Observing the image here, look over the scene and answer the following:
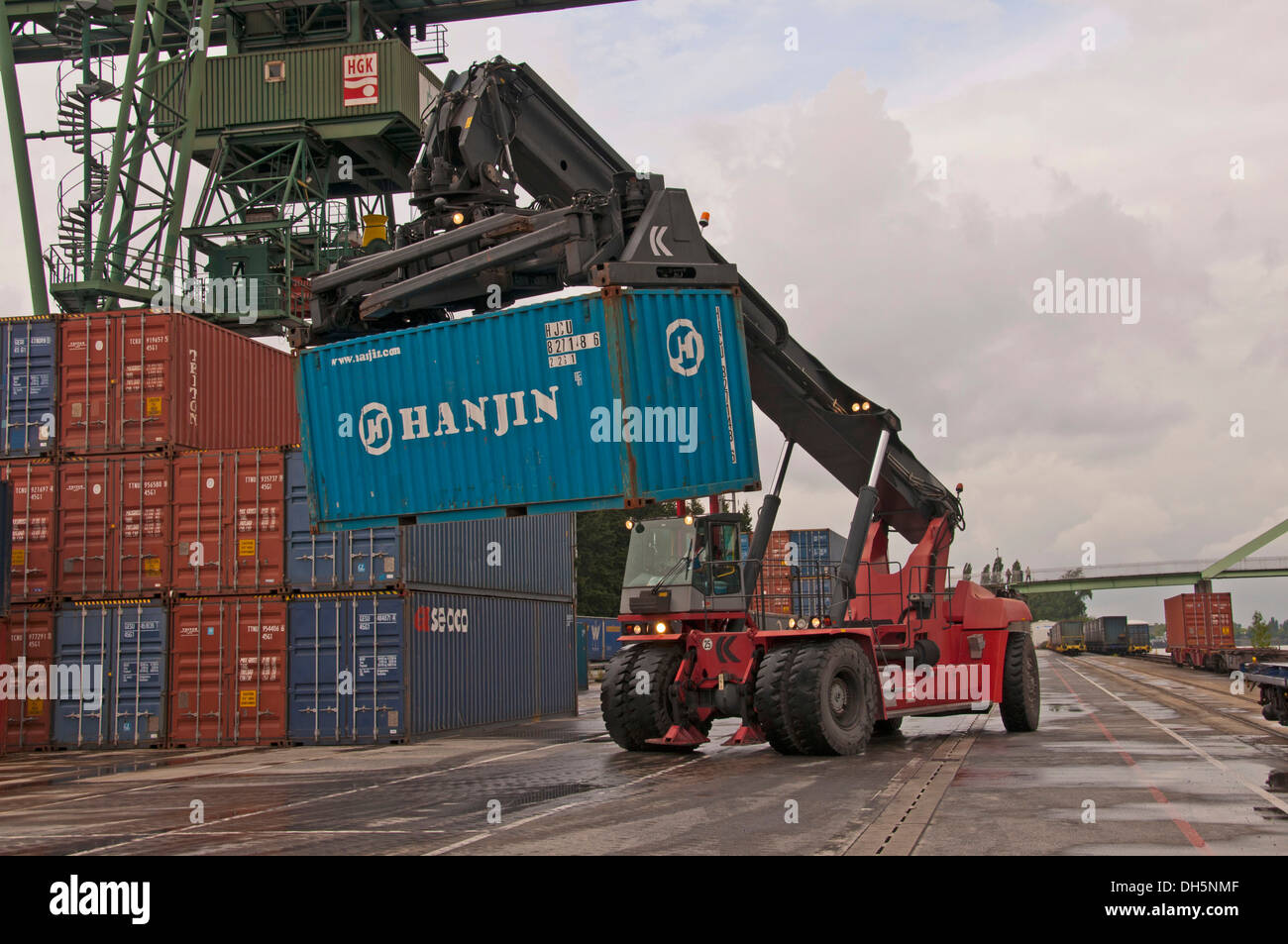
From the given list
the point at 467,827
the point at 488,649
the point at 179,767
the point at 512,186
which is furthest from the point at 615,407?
the point at 488,649

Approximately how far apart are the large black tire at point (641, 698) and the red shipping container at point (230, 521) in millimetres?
8207

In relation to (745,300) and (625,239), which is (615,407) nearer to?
(625,239)

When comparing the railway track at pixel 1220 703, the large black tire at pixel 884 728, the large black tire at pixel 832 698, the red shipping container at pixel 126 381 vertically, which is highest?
the red shipping container at pixel 126 381

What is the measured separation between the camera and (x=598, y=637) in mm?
58062

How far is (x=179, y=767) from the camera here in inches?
700

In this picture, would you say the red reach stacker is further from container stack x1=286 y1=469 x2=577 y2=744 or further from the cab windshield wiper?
container stack x1=286 y1=469 x2=577 y2=744

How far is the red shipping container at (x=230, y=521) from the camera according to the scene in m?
21.9

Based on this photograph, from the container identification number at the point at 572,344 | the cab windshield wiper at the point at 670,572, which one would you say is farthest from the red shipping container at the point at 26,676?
the container identification number at the point at 572,344

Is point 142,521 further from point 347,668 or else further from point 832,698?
point 832,698

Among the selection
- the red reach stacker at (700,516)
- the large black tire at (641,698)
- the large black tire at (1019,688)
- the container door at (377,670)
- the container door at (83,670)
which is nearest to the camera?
the red reach stacker at (700,516)

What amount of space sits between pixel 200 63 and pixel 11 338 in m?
19.6

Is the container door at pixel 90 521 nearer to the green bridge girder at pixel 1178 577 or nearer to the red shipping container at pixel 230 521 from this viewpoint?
the red shipping container at pixel 230 521

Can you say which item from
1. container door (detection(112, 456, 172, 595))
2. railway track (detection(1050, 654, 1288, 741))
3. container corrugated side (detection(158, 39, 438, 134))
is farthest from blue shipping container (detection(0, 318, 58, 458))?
railway track (detection(1050, 654, 1288, 741))

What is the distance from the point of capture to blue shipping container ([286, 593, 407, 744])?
69.9 ft
